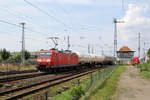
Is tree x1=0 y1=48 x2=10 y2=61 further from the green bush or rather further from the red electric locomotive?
the green bush

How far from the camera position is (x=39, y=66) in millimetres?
25359

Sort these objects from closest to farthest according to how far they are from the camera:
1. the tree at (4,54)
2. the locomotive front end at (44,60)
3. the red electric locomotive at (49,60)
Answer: the locomotive front end at (44,60)
the red electric locomotive at (49,60)
the tree at (4,54)

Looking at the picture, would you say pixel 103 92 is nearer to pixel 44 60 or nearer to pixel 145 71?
pixel 44 60

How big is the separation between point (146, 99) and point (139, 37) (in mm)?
61677

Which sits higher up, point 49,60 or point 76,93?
point 49,60

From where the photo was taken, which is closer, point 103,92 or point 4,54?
point 103,92

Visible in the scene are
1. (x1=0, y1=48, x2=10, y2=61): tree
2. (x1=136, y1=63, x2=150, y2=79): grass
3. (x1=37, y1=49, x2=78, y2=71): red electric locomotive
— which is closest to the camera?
(x1=136, y1=63, x2=150, y2=79): grass

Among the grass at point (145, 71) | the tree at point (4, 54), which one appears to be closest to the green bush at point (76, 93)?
the grass at point (145, 71)

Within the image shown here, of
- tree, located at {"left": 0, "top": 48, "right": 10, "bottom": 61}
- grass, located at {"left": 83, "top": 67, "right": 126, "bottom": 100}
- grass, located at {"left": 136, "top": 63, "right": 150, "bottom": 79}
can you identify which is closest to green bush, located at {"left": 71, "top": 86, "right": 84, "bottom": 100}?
grass, located at {"left": 83, "top": 67, "right": 126, "bottom": 100}

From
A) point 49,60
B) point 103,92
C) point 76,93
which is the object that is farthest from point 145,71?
point 76,93

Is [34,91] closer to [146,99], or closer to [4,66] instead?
[146,99]

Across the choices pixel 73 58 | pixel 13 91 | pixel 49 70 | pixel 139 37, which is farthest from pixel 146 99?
pixel 139 37

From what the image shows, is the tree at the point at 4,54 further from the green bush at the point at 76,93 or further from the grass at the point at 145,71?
the green bush at the point at 76,93

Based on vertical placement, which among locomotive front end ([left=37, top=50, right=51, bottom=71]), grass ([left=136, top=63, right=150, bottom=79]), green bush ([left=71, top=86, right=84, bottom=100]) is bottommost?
grass ([left=136, top=63, right=150, bottom=79])
